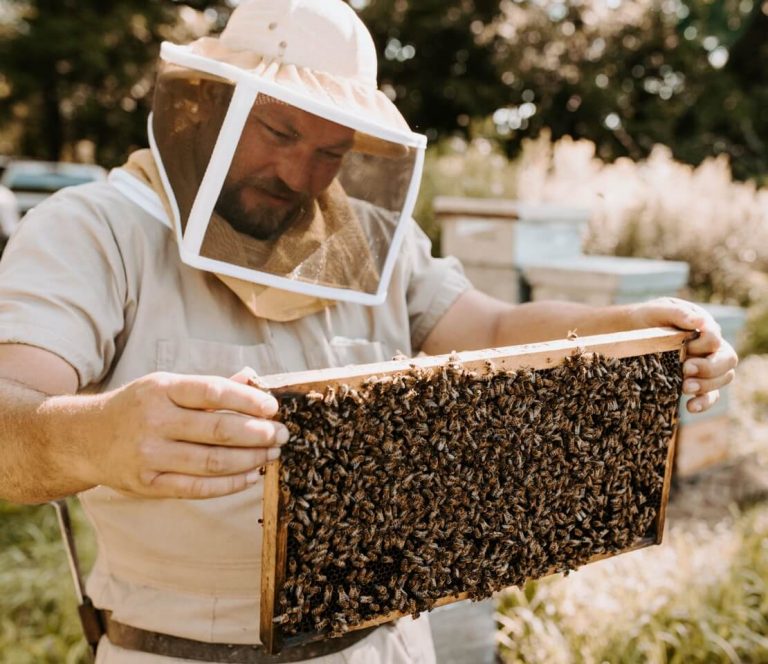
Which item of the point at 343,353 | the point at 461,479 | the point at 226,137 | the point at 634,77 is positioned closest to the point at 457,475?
the point at 461,479

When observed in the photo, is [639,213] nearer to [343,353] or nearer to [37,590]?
[37,590]

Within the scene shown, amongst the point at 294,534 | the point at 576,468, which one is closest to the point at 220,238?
the point at 294,534

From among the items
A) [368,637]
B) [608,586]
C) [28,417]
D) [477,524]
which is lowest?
[608,586]

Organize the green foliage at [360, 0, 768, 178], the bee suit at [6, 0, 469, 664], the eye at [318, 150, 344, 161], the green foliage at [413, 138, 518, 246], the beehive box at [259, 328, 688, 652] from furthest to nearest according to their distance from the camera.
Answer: the green foliage at [360, 0, 768, 178], the green foliage at [413, 138, 518, 246], the eye at [318, 150, 344, 161], the bee suit at [6, 0, 469, 664], the beehive box at [259, 328, 688, 652]

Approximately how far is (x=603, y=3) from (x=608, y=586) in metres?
20.6

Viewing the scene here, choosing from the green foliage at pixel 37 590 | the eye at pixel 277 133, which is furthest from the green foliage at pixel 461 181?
the eye at pixel 277 133

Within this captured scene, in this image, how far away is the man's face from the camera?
192 centimetres

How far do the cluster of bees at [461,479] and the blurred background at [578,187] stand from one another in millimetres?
1749

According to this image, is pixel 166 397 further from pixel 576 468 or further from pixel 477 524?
pixel 576 468

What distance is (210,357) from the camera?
6.28 ft

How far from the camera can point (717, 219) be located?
9.26m

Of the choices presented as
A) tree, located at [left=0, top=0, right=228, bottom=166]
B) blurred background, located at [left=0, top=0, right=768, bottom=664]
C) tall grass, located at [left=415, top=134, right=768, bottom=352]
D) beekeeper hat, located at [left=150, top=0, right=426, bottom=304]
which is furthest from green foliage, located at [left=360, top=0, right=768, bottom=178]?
beekeeper hat, located at [left=150, top=0, right=426, bottom=304]

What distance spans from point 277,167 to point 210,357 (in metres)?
0.51

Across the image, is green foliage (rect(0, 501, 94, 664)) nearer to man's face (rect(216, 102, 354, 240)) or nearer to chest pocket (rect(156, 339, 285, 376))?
chest pocket (rect(156, 339, 285, 376))
